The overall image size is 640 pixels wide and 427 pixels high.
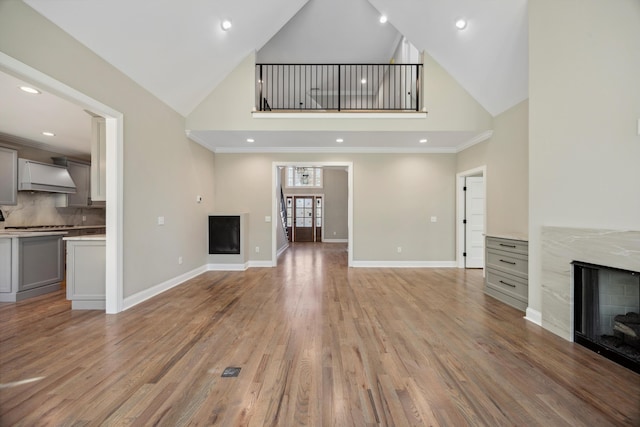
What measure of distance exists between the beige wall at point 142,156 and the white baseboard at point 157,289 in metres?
0.07

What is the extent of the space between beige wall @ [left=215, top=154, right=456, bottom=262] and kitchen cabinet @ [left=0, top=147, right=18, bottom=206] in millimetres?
3381

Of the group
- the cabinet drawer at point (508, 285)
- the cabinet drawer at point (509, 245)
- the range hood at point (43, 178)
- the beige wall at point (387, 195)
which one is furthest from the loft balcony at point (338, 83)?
the range hood at point (43, 178)

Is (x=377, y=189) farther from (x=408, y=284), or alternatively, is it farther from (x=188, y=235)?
(x=188, y=235)

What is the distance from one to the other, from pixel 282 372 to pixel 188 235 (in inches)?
141

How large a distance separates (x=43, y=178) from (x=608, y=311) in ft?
28.0

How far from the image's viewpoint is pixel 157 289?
3.78 metres

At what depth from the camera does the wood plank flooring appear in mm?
1510

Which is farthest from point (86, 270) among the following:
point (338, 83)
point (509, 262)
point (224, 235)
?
point (338, 83)

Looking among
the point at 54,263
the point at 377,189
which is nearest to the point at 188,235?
the point at 54,263

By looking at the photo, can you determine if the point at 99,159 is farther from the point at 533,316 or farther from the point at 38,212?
the point at 533,316

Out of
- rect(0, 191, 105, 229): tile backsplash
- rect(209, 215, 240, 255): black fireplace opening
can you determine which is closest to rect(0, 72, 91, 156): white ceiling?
rect(0, 191, 105, 229): tile backsplash

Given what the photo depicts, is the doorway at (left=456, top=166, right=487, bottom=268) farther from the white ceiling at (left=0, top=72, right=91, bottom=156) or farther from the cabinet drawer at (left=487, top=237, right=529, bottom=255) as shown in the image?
the white ceiling at (left=0, top=72, right=91, bottom=156)

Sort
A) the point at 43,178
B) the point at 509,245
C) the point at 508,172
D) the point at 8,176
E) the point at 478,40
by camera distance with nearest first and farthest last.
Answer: the point at 509,245
the point at 478,40
the point at 508,172
the point at 8,176
the point at 43,178

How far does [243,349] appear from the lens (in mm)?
2244
